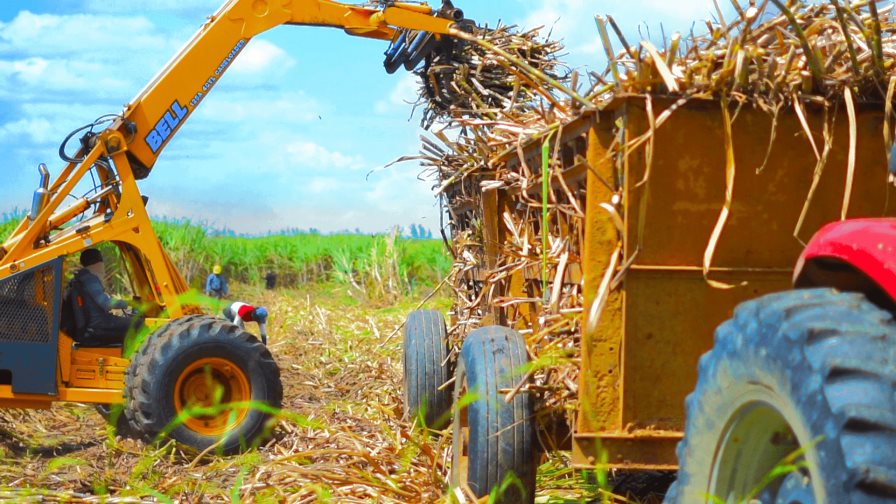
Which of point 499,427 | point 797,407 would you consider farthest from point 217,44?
point 797,407

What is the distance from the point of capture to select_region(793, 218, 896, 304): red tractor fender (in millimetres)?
2020

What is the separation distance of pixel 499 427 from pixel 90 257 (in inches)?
180

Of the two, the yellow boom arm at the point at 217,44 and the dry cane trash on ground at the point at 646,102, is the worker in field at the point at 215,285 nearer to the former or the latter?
the yellow boom arm at the point at 217,44

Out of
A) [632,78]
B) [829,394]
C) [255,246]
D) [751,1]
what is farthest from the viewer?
[255,246]

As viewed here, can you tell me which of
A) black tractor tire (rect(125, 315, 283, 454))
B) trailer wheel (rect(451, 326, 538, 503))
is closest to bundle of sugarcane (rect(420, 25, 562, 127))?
black tractor tire (rect(125, 315, 283, 454))

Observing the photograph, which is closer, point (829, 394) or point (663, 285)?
point (829, 394)

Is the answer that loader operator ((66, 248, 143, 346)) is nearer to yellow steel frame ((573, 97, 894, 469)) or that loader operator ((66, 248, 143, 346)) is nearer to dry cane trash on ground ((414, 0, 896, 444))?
dry cane trash on ground ((414, 0, 896, 444))

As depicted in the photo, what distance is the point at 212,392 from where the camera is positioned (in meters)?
6.90

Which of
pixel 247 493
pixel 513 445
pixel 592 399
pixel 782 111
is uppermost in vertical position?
pixel 782 111

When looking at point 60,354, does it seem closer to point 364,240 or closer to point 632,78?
point 632,78

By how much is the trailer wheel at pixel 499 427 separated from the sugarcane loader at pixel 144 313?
2.87 metres

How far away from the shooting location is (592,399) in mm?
3277

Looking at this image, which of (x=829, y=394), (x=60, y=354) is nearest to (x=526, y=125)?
(x=829, y=394)

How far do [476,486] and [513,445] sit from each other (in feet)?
0.74
